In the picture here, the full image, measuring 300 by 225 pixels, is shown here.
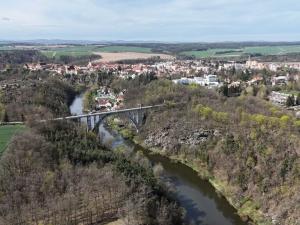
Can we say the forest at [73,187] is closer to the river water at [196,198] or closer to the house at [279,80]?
the river water at [196,198]

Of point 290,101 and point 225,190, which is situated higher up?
point 290,101

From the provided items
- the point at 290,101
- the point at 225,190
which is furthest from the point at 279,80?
the point at 225,190

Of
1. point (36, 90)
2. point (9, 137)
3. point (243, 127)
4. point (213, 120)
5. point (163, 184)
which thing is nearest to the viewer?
point (163, 184)

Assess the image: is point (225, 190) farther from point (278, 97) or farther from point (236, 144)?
point (278, 97)

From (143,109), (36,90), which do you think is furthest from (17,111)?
(143,109)

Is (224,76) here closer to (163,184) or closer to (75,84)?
(75,84)
